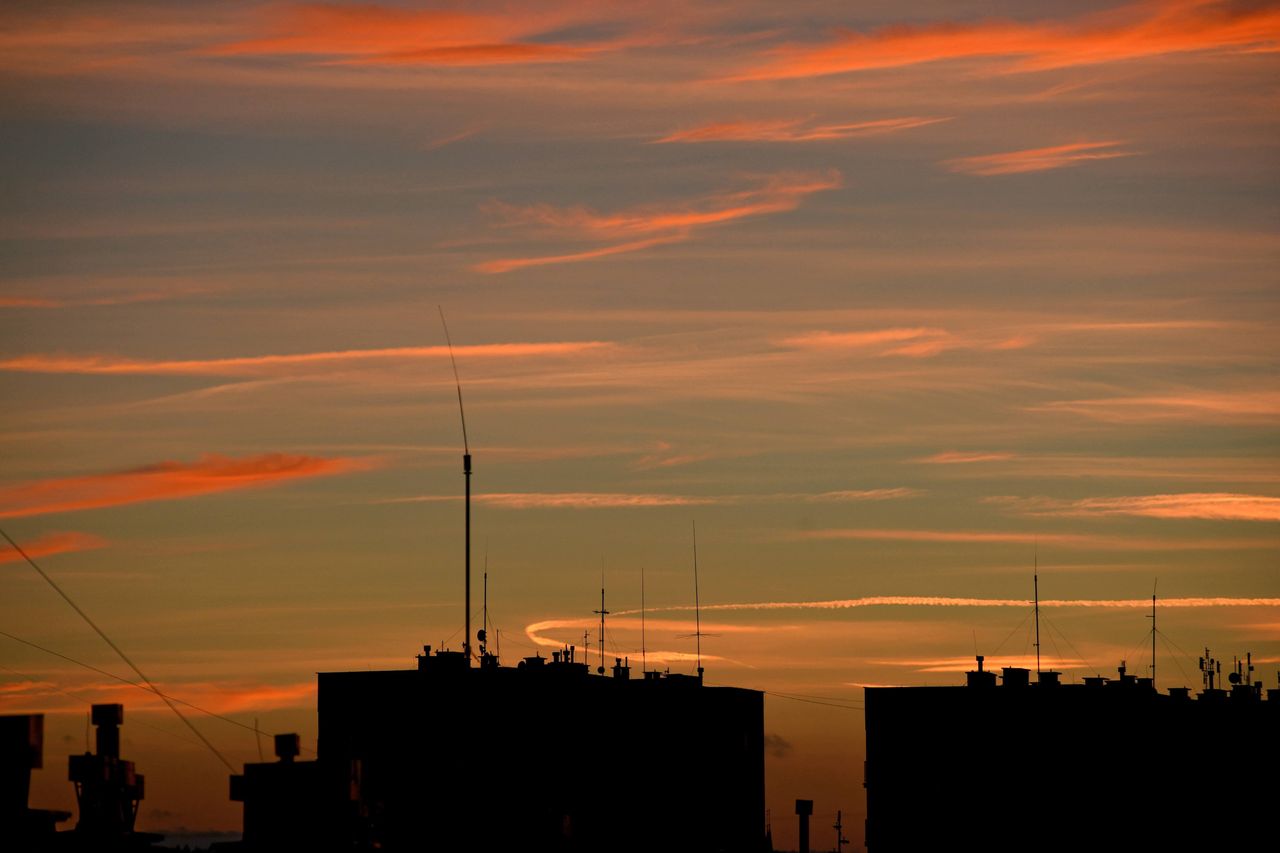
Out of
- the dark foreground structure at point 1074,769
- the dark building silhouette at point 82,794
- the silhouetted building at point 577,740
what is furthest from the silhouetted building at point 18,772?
the dark foreground structure at point 1074,769

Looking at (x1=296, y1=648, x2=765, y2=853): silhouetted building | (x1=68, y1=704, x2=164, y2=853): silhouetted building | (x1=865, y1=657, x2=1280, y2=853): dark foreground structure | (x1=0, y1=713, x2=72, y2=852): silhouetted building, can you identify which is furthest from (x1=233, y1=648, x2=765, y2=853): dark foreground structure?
(x1=0, y1=713, x2=72, y2=852): silhouetted building

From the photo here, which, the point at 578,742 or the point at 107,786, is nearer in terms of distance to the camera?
the point at 107,786

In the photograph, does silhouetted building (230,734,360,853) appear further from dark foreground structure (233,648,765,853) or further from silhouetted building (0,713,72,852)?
dark foreground structure (233,648,765,853)

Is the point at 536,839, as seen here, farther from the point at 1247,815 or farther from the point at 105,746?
the point at 1247,815

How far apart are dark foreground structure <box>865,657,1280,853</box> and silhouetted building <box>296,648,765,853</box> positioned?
11.0 metres

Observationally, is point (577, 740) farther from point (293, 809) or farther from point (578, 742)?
point (293, 809)

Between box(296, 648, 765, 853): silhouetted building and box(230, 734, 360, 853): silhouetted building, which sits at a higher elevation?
box(296, 648, 765, 853): silhouetted building

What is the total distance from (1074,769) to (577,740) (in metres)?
26.6

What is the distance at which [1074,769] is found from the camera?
12538 cm

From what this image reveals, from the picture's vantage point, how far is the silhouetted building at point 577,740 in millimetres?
120750

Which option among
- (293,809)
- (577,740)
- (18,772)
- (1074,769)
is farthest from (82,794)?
(1074,769)

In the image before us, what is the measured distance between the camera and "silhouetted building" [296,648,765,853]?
4754 inches

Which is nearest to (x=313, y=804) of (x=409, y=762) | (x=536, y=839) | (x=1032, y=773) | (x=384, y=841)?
(x=384, y=841)

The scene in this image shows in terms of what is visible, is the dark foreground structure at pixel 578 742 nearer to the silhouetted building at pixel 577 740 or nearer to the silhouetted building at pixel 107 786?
the silhouetted building at pixel 577 740
